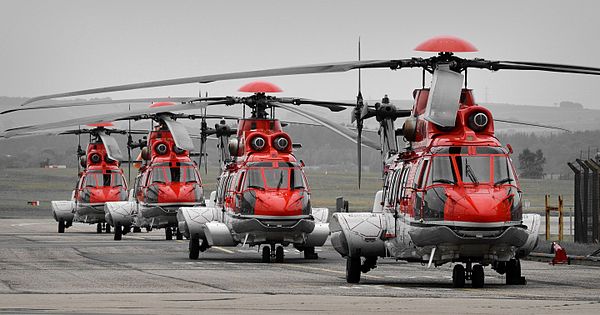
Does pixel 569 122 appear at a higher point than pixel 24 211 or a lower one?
higher

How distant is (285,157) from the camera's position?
3231cm

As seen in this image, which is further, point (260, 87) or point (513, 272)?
point (260, 87)

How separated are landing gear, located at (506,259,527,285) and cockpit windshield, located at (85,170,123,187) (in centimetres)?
3212

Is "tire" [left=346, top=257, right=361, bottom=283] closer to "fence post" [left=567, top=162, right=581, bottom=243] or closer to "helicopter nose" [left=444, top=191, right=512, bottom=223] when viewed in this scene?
"helicopter nose" [left=444, top=191, right=512, bottom=223]

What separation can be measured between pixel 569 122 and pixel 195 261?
390 ft

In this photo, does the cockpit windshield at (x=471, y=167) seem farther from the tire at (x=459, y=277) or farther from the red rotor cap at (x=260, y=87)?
the red rotor cap at (x=260, y=87)

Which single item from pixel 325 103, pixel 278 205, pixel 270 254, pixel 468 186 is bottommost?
pixel 270 254

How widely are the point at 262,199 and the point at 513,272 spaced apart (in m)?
9.91

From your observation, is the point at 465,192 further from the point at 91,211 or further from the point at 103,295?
the point at 91,211

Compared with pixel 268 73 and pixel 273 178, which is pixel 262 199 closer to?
pixel 273 178

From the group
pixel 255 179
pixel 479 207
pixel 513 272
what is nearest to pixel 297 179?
pixel 255 179

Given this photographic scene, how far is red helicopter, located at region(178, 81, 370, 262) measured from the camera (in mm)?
31109

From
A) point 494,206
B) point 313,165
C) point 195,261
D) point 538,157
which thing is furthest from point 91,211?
point 313,165

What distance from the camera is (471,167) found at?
2172cm
